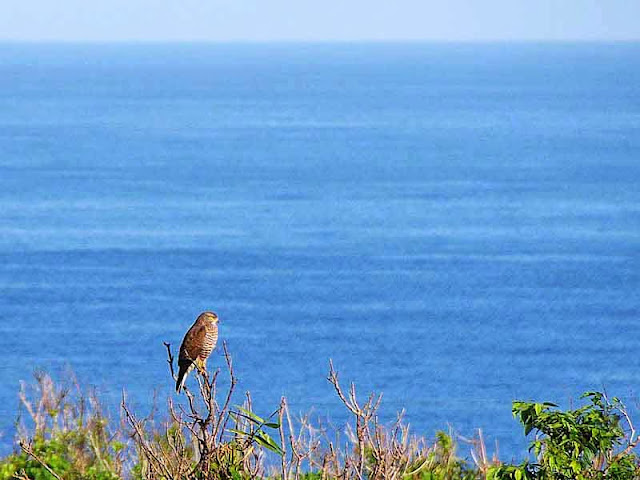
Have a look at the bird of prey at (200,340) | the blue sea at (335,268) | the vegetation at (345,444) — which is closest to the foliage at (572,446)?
the vegetation at (345,444)

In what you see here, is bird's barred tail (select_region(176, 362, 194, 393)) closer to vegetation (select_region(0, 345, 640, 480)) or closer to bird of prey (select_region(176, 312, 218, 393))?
bird of prey (select_region(176, 312, 218, 393))

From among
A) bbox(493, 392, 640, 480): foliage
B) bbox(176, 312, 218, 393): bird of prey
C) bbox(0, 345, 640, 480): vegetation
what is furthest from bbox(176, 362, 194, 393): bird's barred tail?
bbox(493, 392, 640, 480): foliage

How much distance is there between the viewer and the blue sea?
198 feet

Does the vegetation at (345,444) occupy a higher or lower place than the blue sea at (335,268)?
lower

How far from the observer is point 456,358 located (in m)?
66.0

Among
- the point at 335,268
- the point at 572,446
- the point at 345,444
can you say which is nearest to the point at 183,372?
the point at 345,444

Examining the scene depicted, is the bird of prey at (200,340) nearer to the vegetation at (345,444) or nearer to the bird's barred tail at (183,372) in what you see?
the bird's barred tail at (183,372)

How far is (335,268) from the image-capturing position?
261ft

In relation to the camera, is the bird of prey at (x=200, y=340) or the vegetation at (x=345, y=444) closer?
the vegetation at (x=345, y=444)

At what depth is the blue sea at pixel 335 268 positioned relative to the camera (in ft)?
198

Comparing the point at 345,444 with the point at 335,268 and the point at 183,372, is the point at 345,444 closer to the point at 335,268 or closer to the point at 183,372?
the point at 183,372

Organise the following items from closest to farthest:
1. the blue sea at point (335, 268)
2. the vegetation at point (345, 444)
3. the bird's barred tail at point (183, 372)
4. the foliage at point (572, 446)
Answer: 1. the vegetation at point (345, 444)
2. the foliage at point (572, 446)
3. the bird's barred tail at point (183, 372)
4. the blue sea at point (335, 268)

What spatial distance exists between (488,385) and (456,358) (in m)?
5.03

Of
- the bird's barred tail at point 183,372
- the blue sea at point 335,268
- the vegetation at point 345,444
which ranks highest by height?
the blue sea at point 335,268
